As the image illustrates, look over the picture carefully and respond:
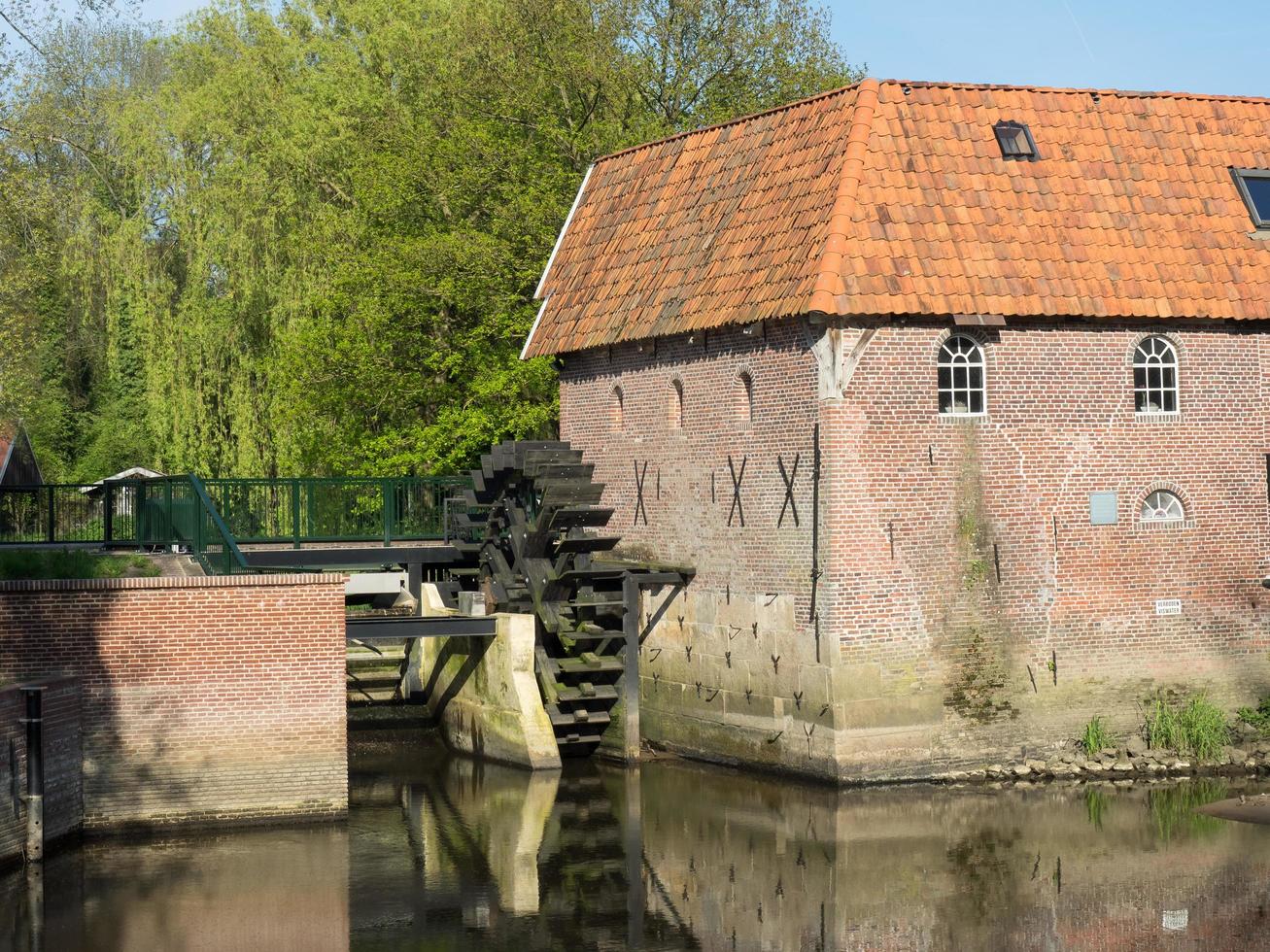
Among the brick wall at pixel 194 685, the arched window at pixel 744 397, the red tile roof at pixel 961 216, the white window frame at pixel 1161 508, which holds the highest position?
the red tile roof at pixel 961 216

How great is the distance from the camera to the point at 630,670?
77.1ft

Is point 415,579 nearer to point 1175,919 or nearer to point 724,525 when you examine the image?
point 724,525

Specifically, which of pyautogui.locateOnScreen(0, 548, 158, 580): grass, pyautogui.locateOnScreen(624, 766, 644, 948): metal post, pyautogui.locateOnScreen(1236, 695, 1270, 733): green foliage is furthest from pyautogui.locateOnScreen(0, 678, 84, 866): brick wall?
pyautogui.locateOnScreen(1236, 695, 1270, 733): green foliage

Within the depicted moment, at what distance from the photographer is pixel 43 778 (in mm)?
17547

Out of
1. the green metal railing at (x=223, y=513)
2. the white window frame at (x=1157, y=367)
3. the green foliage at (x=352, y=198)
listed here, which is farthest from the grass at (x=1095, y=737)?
the green foliage at (x=352, y=198)

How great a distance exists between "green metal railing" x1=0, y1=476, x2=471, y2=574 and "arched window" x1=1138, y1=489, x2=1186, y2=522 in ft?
33.2

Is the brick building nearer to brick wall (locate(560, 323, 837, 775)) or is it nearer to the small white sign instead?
brick wall (locate(560, 323, 837, 775))

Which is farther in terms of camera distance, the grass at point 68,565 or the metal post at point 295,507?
the metal post at point 295,507

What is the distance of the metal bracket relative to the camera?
20984 millimetres

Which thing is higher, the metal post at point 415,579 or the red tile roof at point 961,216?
the red tile roof at point 961,216

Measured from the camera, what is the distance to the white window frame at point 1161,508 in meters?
21.6

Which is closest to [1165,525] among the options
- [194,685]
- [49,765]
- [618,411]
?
[618,411]

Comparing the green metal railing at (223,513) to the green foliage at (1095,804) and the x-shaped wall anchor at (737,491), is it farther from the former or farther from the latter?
the green foliage at (1095,804)

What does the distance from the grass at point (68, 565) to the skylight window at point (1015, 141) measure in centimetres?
1072
